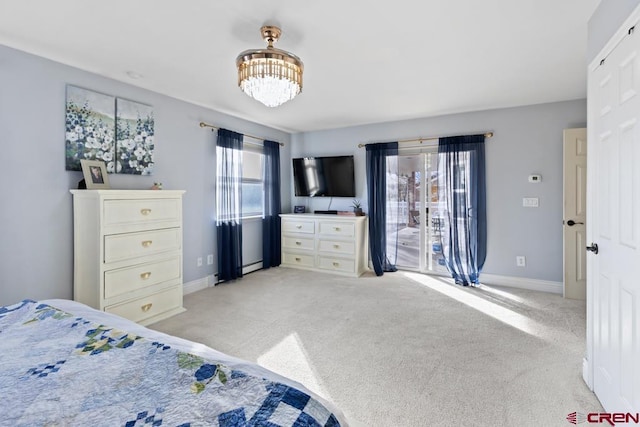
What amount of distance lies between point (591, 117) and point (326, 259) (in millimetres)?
3626

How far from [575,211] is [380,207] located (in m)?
2.36

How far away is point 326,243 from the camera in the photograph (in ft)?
16.1

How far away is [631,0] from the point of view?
1.50 metres

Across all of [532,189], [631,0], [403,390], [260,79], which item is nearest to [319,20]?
[260,79]

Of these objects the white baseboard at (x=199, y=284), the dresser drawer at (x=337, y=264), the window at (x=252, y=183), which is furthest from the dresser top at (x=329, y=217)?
the white baseboard at (x=199, y=284)

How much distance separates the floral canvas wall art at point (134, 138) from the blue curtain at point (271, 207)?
1.92m

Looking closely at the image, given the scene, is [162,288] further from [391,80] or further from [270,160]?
[391,80]

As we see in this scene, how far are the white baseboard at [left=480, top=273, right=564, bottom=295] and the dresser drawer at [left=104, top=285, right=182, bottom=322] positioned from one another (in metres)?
3.85

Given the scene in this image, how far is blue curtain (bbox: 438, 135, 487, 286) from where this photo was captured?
4.22 meters

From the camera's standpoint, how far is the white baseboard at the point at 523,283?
154 inches

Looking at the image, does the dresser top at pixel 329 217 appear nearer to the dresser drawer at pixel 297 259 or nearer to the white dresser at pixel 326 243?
the white dresser at pixel 326 243

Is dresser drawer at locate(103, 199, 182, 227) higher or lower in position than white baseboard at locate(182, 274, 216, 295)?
higher
